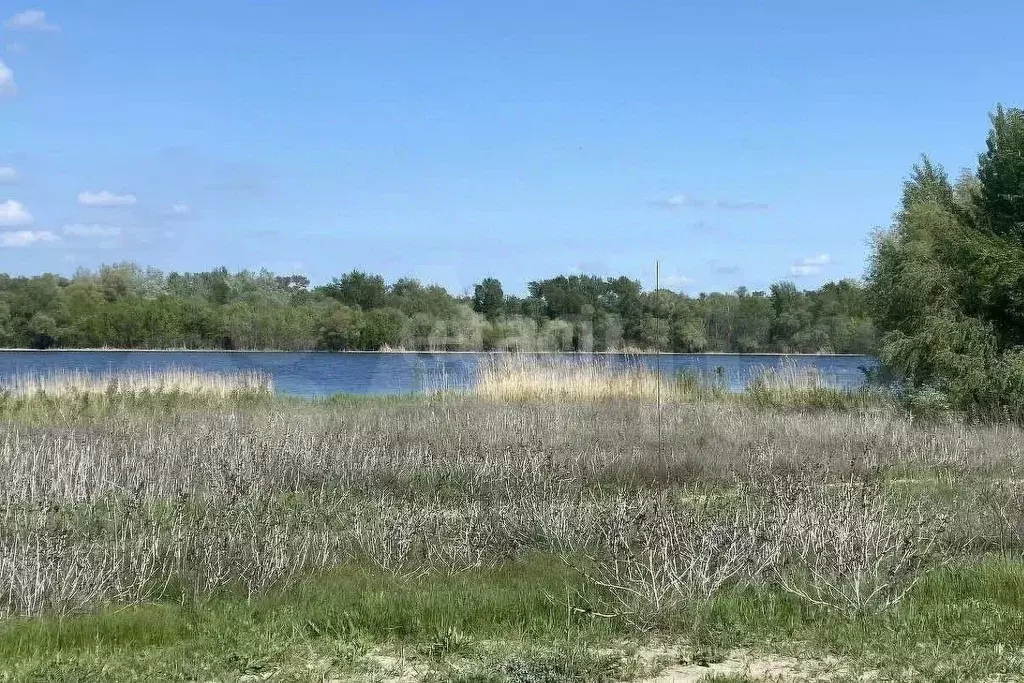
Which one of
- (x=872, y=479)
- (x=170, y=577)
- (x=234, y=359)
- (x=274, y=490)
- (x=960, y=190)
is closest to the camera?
(x=170, y=577)

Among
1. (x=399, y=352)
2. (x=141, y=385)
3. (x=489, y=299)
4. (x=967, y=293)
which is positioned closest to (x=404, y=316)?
(x=399, y=352)

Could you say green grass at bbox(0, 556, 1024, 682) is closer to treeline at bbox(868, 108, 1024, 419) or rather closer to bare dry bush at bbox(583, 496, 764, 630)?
bare dry bush at bbox(583, 496, 764, 630)

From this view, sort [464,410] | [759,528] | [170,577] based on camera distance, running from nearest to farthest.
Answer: [170,577] < [759,528] < [464,410]

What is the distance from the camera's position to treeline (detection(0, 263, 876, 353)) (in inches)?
1058

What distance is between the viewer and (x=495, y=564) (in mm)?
7301

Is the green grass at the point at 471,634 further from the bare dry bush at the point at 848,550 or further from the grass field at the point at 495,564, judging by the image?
the bare dry bush at the point at 848,550

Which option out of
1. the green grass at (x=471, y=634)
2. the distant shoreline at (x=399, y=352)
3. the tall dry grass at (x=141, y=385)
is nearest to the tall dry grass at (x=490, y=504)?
the green grass at (x=471, y=634)

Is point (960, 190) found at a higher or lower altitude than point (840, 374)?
higher

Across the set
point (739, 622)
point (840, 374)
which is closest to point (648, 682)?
point (739, 622)

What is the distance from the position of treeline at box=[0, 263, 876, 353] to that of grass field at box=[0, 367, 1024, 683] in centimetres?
463

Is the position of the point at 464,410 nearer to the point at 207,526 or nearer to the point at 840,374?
the point at 207,526

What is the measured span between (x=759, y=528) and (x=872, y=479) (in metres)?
4.71

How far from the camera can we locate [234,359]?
48.0 meters

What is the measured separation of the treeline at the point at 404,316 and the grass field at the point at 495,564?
15.2 feet
